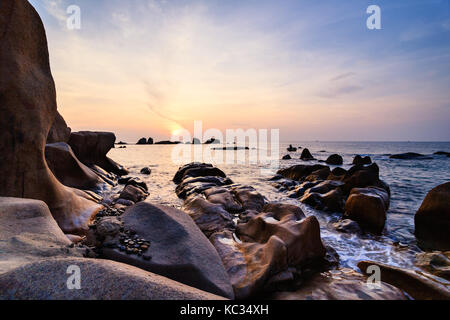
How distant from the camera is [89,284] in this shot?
2.12 m

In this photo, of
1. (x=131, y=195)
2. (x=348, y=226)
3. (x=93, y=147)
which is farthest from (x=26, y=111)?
(x=93, y=147)

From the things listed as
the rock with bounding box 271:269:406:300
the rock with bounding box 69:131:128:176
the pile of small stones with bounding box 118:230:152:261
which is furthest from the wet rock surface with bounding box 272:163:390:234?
the rock with bounding box 69:131:128:176

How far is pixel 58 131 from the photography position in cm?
1125

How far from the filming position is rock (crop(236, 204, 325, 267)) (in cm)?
398

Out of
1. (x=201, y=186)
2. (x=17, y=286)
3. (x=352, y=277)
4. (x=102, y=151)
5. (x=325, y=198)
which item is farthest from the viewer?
(x=102, y=151)

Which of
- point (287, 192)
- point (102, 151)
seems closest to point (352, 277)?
point (287, 192)

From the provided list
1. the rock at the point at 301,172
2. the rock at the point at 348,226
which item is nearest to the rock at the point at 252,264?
the rock at the point at 348,226

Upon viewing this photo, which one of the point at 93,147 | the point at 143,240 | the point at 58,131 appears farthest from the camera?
the point at 93,147

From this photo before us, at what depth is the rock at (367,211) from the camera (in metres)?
6.29

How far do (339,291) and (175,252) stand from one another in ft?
8.55

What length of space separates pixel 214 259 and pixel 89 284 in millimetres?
1944

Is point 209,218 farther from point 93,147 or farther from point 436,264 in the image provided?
point 93,147

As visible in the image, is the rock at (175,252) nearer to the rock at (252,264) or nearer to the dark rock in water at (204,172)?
the rock at (252,264)

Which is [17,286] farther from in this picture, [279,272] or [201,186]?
[201,186]
